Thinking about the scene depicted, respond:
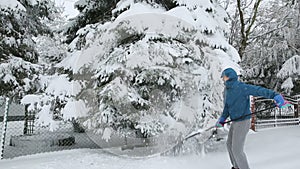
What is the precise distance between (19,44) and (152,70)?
3.46 meters

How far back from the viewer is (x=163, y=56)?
4113 millimetres

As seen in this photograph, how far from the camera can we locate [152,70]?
4.16m

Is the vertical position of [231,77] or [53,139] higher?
[231,77]

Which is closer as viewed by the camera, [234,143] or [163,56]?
[234,143]

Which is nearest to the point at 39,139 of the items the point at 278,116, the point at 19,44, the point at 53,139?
the point at 53,139

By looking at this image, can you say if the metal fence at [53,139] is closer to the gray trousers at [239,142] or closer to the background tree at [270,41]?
the gray trousers at [239,142]

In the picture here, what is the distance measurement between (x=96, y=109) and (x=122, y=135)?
2.19 feet

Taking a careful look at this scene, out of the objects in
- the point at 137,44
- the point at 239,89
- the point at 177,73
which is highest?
the point at 137,44

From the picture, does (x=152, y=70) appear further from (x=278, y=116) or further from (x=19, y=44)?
(x=278, y=116)

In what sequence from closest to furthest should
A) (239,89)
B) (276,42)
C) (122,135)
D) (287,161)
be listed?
(239,89), (287,161), (122,135), (276,42)

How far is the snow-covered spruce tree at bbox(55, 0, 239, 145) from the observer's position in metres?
4.07

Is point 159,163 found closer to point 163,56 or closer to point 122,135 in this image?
point 122,135

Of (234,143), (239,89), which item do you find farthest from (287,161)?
(239,89)

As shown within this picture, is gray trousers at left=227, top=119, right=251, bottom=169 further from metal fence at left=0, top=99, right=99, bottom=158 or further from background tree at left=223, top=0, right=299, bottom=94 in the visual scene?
background tree at left=223, top=0, right=299, bottom=94
